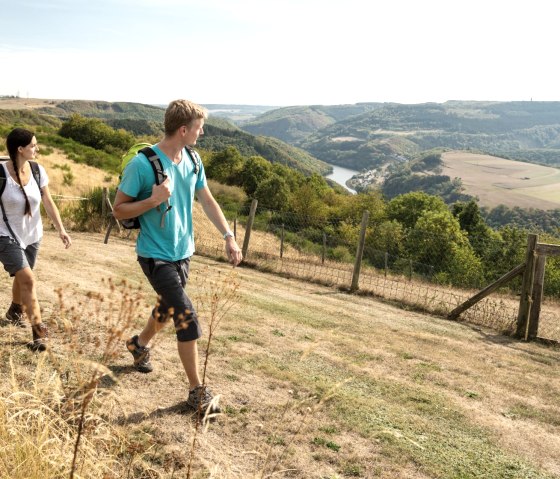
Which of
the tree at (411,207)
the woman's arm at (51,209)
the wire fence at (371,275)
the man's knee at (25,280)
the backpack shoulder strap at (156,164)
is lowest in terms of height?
the tree at (411,207)

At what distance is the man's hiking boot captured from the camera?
4062 mm

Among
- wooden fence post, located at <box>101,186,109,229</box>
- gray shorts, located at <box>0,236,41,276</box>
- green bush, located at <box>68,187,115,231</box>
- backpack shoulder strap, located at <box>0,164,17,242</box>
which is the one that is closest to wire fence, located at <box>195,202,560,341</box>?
wooden fence post, located at <box>101,186,109,229</box>

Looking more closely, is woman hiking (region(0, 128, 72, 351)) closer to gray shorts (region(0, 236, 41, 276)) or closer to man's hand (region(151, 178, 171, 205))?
gray shorts (region(0, 236, 41, 276))

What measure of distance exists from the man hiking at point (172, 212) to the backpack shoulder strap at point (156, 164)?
0.02 m

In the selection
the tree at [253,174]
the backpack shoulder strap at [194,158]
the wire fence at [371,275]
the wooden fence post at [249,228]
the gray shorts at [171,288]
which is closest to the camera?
the gray shorts at [171,288]

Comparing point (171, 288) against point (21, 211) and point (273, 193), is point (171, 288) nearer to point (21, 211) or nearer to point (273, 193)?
point (21, 211)

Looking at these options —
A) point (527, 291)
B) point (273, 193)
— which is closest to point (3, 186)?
point (527, 291)

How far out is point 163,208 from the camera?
338 cm

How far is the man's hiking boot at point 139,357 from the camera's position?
4.06 meters

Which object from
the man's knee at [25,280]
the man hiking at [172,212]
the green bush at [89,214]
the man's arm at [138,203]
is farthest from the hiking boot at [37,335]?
the green bush at [89,214]

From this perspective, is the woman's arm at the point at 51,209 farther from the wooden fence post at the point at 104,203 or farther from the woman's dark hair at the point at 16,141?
the wooden fence post at the point at 104,203

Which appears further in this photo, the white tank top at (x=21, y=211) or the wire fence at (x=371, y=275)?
the wire fence at (x=371, y=275)

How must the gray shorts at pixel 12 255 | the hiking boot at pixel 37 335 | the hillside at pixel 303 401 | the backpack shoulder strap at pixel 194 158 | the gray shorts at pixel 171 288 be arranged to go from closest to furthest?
1. the hillside at pixel 303 401
2. the gray shorts at pixel 171 288
3. the backpack shoulder strap at pixel 194 158
4. the hiking boot at pixel 37 335
5. the gray shorts at pixel 12 255

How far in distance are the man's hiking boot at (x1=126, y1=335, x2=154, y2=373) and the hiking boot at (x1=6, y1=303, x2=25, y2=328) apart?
122 cm
